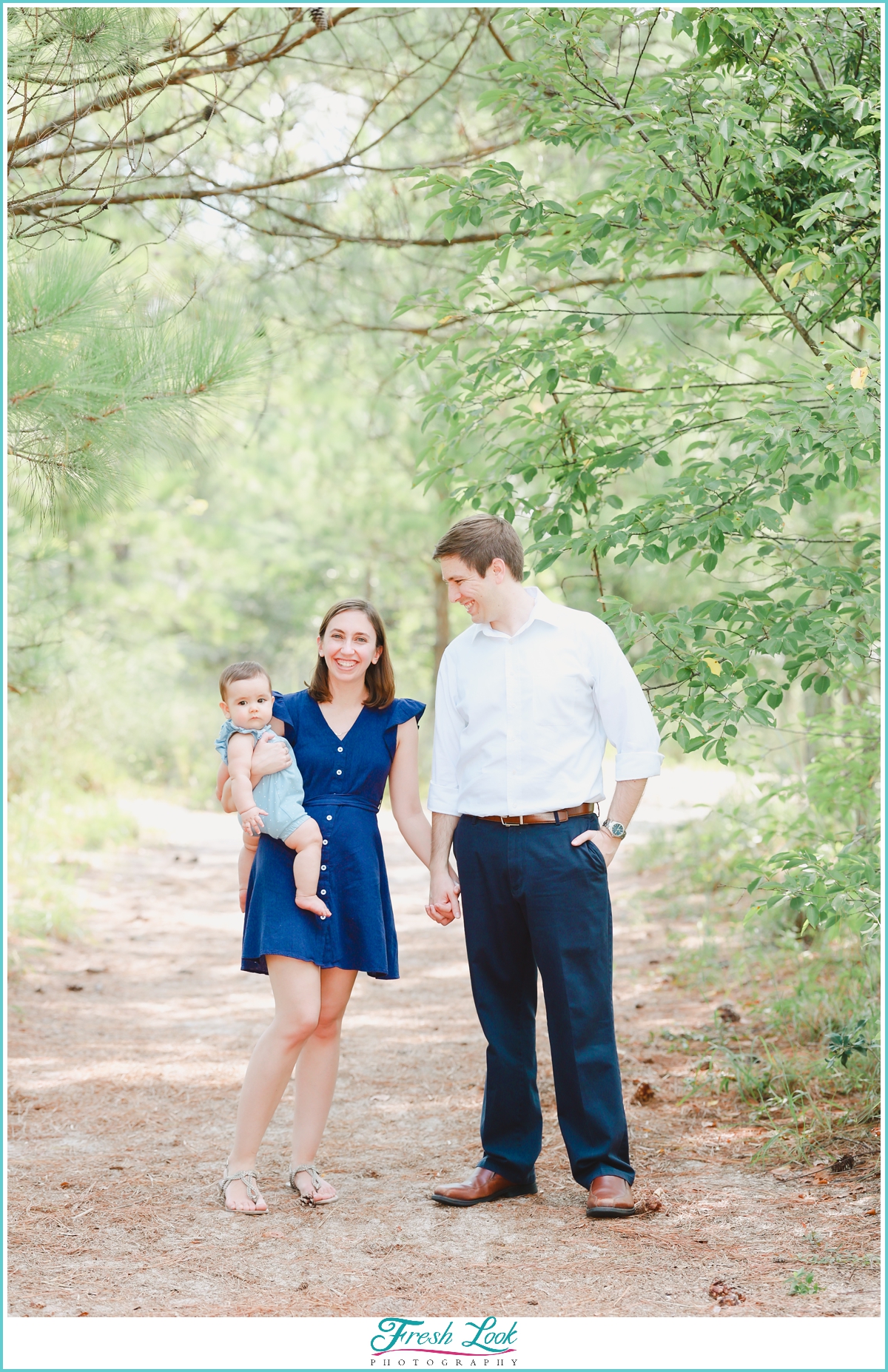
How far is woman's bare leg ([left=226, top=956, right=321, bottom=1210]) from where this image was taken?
3.14 meters

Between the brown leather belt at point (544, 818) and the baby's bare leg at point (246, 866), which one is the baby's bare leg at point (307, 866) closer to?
the baby's bare leg at point (246, 866)

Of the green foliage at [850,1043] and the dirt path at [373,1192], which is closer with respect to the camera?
the dirt path at [373,1192]

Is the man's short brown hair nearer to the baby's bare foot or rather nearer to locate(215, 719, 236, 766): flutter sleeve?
locate(215, 719, 236, 766): flutter sleeve

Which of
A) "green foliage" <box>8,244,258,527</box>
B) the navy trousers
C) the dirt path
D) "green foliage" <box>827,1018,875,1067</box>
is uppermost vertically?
"green foliage" <box>8,244,258,527</box>

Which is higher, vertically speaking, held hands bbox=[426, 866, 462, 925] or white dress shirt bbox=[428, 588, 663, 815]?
white dress shirt bbox=[428, 588, 663, 815]

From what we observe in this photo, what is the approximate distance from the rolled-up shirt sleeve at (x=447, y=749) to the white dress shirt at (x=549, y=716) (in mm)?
58

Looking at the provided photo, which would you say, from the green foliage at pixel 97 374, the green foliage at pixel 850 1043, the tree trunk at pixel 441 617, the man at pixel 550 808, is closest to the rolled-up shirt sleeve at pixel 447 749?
the man at pixel 550 808

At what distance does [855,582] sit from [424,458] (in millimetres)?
1477

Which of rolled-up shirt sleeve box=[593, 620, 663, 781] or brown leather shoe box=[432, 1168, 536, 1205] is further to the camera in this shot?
brown leather shoe box=[432, 1168, 536, 1205]

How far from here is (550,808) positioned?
3.10 m

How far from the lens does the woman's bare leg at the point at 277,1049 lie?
3143mm

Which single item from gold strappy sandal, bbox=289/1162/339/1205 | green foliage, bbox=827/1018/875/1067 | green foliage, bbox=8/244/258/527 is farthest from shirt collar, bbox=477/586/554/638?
green foliage, bbox=827/1018/875/1067

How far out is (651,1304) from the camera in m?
2.61

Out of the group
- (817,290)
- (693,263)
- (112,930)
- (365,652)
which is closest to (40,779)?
(112,930)
